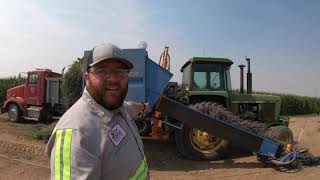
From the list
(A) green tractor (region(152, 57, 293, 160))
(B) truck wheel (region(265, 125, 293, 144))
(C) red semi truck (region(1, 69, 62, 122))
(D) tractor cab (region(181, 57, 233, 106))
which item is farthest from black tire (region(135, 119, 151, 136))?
(C) red semi truck (region(1, 69, 62, 122))

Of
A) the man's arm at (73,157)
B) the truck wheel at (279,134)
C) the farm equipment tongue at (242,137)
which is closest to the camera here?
the man's arm at (73,157)

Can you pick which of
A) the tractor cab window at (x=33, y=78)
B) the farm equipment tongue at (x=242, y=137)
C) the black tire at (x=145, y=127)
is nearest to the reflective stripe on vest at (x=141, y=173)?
the farm equipment tongue at (x=242, y=137)

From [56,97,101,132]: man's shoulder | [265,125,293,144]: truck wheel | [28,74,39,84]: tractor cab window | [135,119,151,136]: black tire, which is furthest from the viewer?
[28,74,39,84]: tractor cab window

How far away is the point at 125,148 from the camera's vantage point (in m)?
2.12

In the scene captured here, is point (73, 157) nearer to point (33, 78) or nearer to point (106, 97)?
point (106, 97)

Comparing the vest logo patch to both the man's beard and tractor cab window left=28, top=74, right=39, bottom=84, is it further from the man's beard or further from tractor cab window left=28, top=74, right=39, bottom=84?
tractor cab window left=28, top=74, right=39, bottom=84

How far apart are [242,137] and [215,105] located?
1088 mm

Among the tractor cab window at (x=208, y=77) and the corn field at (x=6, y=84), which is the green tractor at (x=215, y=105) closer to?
the tractor cab window at (x=208, y=77)

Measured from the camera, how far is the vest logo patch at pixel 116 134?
2.04 metres

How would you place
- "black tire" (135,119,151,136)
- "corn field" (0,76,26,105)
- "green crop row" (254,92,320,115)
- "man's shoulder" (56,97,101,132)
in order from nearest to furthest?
"man's shoulder" (56,97,101,132) → "black tire" (135,119,151,136) → "corn field" (0,76,26,105) → "green crop row" (254,92,320,115)

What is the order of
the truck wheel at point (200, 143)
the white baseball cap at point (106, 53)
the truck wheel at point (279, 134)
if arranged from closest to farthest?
the white baseball cap at point (106, 53), the truck wheel at point (200, 143), the truck wheel at point (279, 134)

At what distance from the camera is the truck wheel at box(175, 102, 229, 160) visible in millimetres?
10148

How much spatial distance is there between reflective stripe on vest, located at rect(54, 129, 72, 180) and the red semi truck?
16.0 metres

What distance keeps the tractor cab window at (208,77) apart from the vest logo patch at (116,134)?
9244 mm
